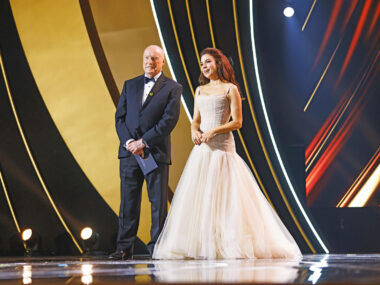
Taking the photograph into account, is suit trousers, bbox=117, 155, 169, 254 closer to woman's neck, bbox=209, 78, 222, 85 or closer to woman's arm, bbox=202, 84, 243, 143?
woman's arm, bbox=202, 84, 243, 143

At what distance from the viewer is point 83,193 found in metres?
4.85

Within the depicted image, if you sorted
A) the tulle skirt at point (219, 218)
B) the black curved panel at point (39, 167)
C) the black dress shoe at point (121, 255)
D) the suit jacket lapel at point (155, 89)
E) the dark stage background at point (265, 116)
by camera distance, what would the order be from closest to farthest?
the tulle skirt at point (219, 218)
the black dress shoe at point (121, 255)
the suit jacket lapel at point (155, 89)
the dark stage background at point (265, 116)
the black curved panel at point (39, 167)

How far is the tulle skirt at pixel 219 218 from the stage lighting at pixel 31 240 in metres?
1.75

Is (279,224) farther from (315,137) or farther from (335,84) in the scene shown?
(335,84)

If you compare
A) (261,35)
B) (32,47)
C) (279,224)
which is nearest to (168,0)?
(261,35)

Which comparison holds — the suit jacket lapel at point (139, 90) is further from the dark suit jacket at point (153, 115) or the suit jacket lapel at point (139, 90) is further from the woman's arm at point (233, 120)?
the woman's arm at point (233, 120)

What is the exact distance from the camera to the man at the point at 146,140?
3.71m

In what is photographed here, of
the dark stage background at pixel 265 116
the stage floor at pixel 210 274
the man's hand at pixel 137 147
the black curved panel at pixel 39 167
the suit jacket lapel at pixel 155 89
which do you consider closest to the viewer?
the stage floor at pixel 210 274

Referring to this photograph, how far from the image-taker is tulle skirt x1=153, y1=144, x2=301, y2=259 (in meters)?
3.27

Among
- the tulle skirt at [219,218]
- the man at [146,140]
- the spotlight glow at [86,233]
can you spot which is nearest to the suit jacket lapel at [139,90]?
the man at [146,140]

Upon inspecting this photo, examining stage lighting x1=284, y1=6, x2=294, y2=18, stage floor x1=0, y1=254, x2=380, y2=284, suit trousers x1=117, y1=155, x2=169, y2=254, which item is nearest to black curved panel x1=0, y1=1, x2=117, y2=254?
suit trousers x1=117, y1=155, x2=169, y2=254

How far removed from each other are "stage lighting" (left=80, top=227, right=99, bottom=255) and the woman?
1447mm

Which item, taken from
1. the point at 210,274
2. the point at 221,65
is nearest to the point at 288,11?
the point at 221,65

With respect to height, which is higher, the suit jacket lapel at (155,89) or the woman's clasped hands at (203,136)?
the suit jacket lapel at (155,89)
